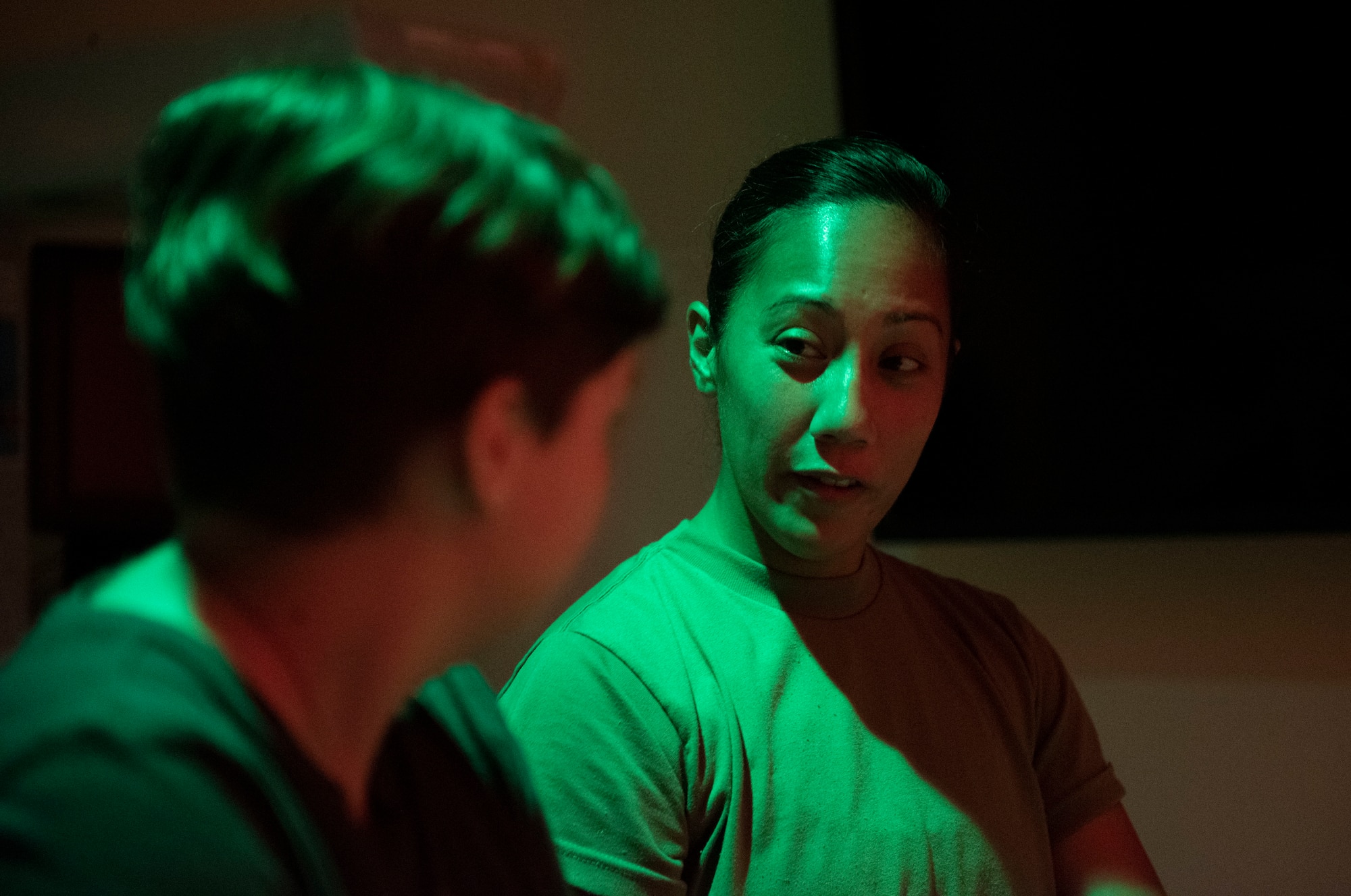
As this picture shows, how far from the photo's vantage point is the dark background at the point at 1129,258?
126 centimetres

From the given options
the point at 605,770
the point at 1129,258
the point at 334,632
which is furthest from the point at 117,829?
the point at 1129,258

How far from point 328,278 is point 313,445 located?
0.06 meters

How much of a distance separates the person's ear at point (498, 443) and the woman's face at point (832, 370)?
400 millimetres

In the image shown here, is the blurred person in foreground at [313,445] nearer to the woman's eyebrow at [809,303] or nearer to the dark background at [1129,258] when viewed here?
the woman's eyebrow at [809,303]

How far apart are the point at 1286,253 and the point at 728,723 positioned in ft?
2.91

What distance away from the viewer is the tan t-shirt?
2.53ft

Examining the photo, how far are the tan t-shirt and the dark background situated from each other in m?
0.47

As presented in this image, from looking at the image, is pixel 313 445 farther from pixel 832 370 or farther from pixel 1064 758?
pixel 1064 758

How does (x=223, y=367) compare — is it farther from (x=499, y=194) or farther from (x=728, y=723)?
(x=728, y=723)

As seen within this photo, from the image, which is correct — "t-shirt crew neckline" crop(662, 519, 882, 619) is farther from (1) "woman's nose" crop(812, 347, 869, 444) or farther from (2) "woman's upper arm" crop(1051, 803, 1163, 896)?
(2) "woman's upper arm" crop(1051, 803, 1163, 896)

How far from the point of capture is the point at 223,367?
427 millimetres

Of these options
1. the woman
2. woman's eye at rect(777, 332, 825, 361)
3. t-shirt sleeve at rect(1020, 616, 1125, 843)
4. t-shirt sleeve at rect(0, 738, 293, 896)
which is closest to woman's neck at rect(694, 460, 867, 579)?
the woman

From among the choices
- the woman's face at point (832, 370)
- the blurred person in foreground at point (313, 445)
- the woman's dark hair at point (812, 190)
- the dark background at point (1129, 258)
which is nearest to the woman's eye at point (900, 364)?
the woman's face at point (832, 370)

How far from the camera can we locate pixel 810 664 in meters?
0.87
